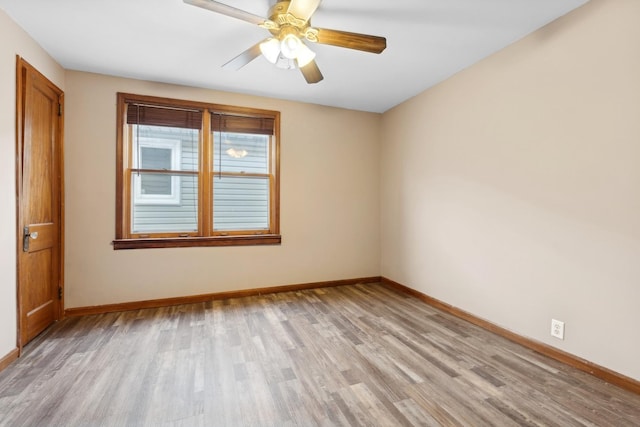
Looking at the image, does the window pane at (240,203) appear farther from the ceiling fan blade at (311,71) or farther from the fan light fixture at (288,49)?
the fan light fixture at (288,49)

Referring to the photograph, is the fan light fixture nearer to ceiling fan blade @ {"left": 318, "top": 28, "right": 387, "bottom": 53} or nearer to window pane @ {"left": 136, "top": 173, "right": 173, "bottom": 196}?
ceiling fan blade @ {"left": 318, "top": 28, "right": 387, "bottom": 53}

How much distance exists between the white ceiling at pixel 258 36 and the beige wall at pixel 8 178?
0.20 meters

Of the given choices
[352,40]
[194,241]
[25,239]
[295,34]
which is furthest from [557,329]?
[25,239]

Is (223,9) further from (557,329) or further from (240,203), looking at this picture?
(557,329)

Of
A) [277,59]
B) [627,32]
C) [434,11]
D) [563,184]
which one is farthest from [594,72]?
[277,59]

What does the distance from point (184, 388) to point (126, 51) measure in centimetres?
287

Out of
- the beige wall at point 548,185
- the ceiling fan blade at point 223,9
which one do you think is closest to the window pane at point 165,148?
the ceiling fan blade at point 223,9

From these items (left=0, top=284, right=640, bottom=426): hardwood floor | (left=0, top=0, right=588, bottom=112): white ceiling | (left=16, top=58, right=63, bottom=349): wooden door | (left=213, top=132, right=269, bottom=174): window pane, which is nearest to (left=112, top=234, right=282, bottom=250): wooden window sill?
(left=16, top=58, right=63, bottom=349): wooden door

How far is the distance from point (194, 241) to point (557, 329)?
11.7ft

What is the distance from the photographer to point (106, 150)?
10.3ft

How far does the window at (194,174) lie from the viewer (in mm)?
3275

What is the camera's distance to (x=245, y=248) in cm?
371

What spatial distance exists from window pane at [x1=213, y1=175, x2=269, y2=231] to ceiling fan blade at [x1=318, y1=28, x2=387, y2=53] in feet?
7.12

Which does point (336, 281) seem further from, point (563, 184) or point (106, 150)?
point (106, 150)
